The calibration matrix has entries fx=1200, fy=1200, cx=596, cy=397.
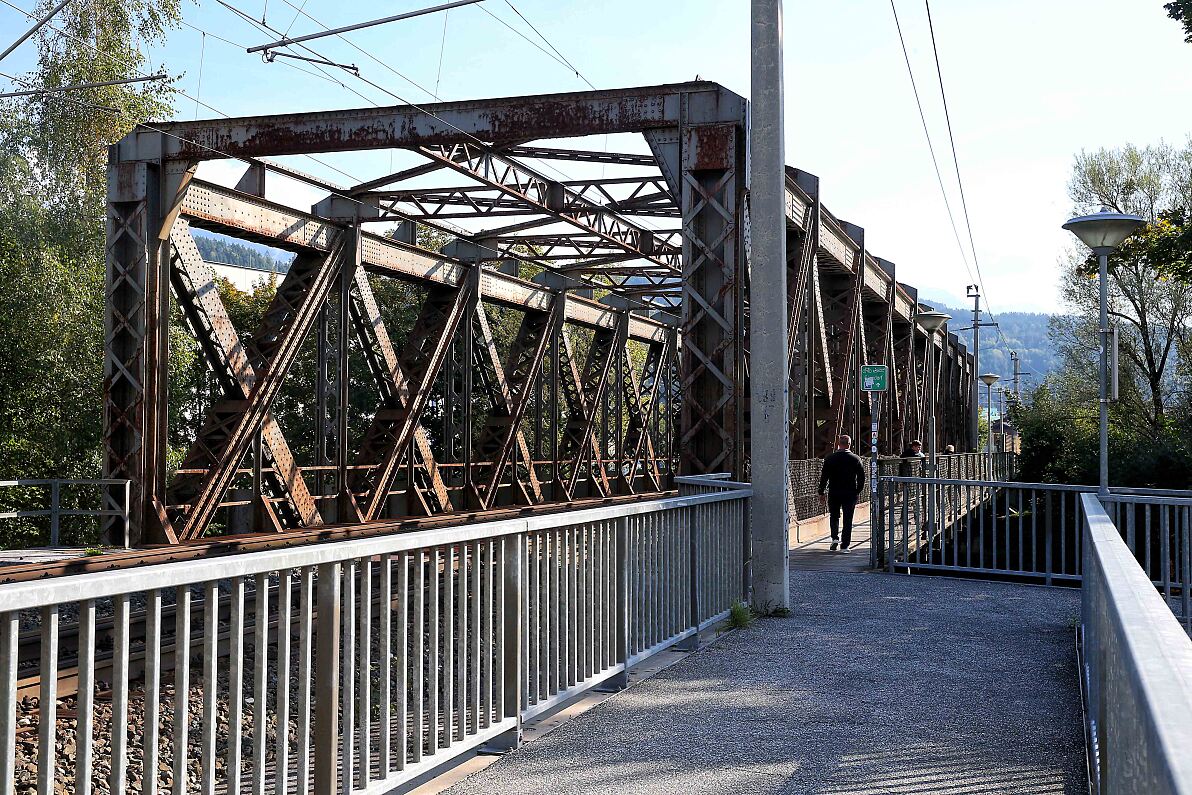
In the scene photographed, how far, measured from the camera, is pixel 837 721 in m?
6.18

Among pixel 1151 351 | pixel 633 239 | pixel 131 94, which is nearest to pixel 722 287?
pixel 633 239

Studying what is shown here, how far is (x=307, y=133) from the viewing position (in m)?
16.5

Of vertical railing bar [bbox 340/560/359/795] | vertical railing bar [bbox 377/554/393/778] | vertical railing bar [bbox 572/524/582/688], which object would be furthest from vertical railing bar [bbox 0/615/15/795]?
vertical railing bar [bbox 572/524/582/688]

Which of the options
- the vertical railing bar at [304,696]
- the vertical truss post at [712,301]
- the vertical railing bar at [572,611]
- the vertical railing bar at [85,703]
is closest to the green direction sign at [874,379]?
Result: the vertical truss post at [712,301]

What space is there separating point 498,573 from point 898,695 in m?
2.68

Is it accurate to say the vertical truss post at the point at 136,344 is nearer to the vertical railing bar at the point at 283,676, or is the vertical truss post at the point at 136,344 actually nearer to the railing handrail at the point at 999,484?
the railing handrail at the point at 999,484

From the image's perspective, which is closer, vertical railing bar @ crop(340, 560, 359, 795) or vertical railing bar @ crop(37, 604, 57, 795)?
vertical railing bar @ crop(37, 604, 57, 795)

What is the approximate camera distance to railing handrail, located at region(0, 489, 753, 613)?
2.85 m

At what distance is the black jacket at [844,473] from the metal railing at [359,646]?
828cm

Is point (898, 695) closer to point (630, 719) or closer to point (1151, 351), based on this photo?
point (630, 719)

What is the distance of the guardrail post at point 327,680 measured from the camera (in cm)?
401

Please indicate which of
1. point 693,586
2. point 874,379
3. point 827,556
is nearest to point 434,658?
point 693,586

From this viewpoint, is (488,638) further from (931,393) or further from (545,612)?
(931,393)

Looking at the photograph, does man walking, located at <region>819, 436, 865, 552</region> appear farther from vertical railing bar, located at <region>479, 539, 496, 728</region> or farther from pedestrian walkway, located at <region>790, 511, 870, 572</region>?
vertical railing bar, located at <region>479, 539, 496, 728</region>
